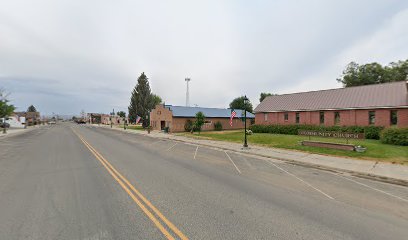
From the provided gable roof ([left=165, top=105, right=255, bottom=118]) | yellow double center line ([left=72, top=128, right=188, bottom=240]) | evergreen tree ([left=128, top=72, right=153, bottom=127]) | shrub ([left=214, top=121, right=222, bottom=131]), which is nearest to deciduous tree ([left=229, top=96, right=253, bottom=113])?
gable roof ([left=165, top=105, right=255, bottom=118])

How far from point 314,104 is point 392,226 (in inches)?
1199

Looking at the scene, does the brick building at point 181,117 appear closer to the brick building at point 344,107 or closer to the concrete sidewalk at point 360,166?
the brick building at point 344,107

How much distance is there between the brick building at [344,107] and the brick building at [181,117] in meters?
11.7

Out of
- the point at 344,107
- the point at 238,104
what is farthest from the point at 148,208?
the point at 238,104

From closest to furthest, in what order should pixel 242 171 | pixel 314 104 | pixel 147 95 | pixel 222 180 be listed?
pixel 222 180 < pixel 242 171 < pixel 314 104 < pixel 147 95

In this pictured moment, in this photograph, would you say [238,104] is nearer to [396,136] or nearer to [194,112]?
[194,112]

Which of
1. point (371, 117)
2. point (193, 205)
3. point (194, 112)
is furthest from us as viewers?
point (194, 112)

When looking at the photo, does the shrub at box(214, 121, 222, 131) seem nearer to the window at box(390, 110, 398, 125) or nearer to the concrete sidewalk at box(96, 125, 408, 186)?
the window at box(390, 110, 398, 125)

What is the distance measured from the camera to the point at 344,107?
2873 centimetres

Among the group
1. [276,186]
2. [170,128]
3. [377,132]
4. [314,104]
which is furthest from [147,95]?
[276,186]

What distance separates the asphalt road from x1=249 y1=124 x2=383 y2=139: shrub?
723 inches

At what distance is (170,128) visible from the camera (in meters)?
43.6

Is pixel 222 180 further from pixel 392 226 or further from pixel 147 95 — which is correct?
pixel 147 95

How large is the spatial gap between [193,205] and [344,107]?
29.8 metres
